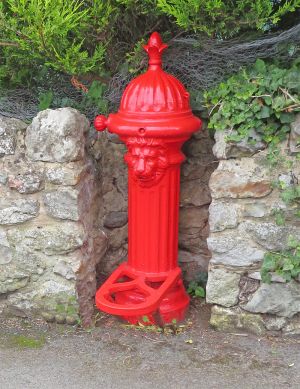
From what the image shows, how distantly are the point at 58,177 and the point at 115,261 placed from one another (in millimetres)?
826

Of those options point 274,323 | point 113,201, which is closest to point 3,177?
point 113,201

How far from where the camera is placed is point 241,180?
9.84ft

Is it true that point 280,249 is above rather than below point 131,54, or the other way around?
below

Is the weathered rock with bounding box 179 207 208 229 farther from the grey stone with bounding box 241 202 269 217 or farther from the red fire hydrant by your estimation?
the grey stone with bounding box 241 202 269 217

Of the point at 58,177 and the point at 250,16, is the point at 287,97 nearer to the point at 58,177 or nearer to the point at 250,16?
the point at 250,16

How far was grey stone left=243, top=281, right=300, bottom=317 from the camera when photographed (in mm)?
3070

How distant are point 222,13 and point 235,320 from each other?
159cm

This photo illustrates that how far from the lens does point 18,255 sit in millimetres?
3283

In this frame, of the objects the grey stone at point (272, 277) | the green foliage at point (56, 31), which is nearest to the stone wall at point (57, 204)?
the green foliage at point (56, 31)

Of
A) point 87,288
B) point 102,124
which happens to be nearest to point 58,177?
point 102,124

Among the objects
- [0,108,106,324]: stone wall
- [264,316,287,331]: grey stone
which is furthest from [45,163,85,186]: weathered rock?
[264,316,287,331]: grey stone

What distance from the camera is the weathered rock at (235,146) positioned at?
2953mm

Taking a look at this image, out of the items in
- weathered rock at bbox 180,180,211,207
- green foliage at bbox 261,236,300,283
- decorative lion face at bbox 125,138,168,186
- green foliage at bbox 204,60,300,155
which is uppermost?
green foliage at bbox 204,60,300,155

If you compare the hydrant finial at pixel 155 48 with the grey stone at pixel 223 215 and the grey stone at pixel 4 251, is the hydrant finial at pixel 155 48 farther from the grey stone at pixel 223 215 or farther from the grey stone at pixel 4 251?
the grey stone at pixel 4 251
